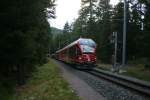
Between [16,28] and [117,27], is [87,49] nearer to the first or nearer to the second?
[16,28]

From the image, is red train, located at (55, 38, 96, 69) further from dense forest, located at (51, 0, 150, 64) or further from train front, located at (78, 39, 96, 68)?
dense forest, located at (51, 0, 150, 64)

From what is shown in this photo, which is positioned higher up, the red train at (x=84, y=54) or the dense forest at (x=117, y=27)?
the dense forest at (x=117, y=27)

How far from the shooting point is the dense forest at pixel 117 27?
52.7 meters

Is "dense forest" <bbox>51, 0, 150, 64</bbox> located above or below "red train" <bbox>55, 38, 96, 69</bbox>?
above

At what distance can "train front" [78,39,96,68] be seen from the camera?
38862 mm

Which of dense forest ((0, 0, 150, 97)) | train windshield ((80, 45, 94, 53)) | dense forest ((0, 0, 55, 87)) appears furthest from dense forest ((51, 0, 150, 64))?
dense forest ((0, 0, 55, 87))

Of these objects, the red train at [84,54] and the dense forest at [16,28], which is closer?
the dense forest at [16,28]

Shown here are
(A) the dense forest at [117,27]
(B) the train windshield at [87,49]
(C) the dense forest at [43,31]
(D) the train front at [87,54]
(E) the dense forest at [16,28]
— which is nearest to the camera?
(E) the dense forest at [16,28]

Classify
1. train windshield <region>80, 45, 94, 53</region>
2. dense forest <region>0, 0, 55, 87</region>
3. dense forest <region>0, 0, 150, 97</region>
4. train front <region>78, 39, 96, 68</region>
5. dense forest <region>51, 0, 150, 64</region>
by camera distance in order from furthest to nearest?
dense forest <region>51, 0, 150, 64</region>
train windshield <region>80, 45, 94, 53</region>
train front <region>78, 39, 96, 68</region>
dense forest <region>0, 0, 150, 97</region>
dense forest <region>0, 0, 55, 87</region>

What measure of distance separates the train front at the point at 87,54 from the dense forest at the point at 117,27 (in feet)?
8.23

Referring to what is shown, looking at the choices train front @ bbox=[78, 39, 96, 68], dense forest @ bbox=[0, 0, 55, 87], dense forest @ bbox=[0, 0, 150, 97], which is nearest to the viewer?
dense forest @ bbox=[0, 0, 55, 87]

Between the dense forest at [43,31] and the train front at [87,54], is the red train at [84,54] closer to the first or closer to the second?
the train front at [87,54]

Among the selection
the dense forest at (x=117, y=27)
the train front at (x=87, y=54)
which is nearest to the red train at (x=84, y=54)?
the train front at (x=87, y=54)

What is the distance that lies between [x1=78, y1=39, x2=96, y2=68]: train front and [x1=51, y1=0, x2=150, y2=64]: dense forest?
8.23 ft
